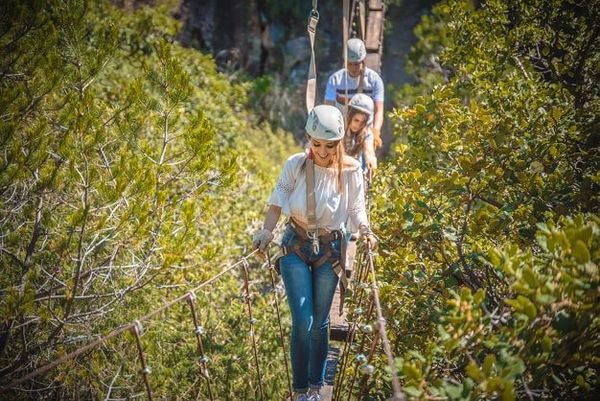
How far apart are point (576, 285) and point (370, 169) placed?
3.21 meters

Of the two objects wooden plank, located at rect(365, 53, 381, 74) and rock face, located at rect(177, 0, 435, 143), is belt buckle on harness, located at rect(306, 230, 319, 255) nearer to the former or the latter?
wooden plank, located at rect(365, 53, 381, 74)

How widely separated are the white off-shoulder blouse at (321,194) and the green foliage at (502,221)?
1.17 ft

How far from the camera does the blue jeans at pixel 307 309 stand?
2916mm

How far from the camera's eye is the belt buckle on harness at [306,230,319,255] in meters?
2.92

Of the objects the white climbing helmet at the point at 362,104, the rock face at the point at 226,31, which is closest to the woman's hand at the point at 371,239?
the white climbing helmet at the point at 362,104

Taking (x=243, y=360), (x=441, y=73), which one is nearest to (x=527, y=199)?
(x=243, y=360)

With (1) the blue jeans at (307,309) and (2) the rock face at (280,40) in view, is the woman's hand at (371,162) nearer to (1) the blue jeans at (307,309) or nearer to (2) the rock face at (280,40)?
(1) the blue jeans at (307,309)

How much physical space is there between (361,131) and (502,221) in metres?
2.20

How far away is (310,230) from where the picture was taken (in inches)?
116

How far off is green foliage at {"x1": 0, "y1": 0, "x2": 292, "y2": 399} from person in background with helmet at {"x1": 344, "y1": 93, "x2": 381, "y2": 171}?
139cm

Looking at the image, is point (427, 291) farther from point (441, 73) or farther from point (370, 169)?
point (441, 73)

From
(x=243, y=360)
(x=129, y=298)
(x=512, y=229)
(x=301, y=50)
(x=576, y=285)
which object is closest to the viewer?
(x=576, y=285)

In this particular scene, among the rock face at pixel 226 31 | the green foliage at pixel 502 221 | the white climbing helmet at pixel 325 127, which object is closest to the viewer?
the green foliage at pixel 502 221

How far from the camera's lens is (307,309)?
2920 millimetres
